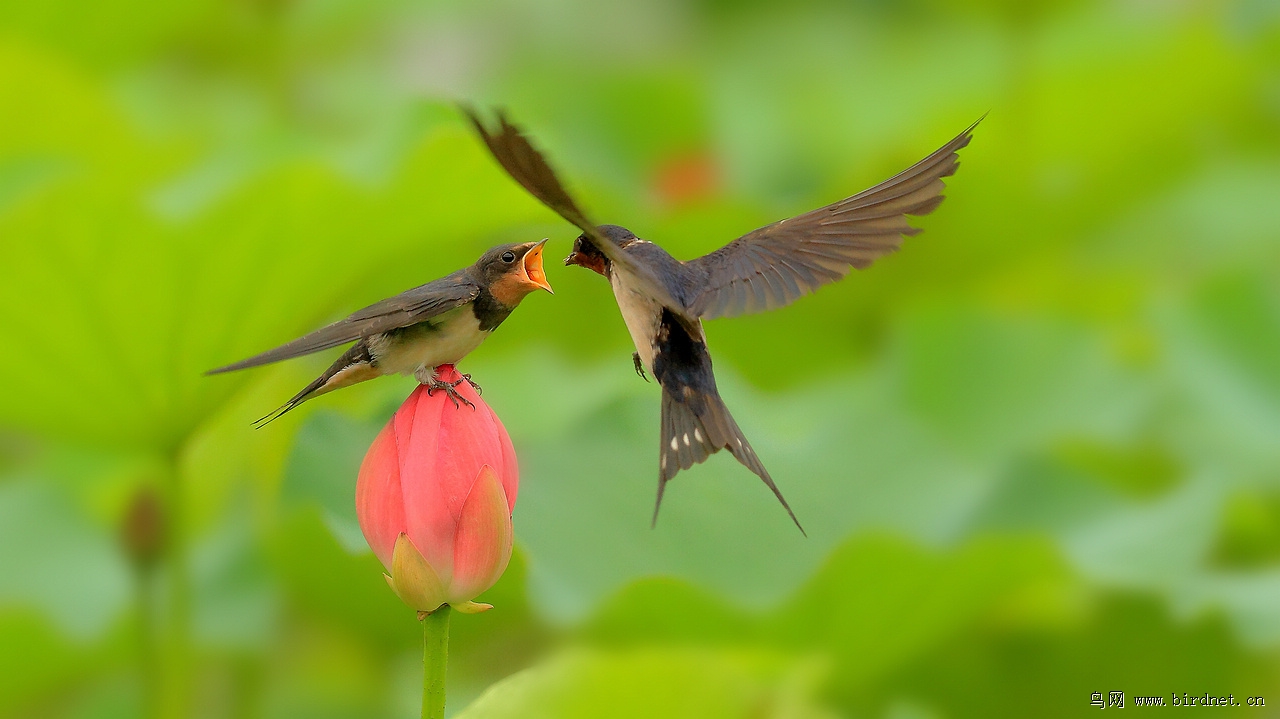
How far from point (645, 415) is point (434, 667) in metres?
0.51

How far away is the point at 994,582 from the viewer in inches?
33.6

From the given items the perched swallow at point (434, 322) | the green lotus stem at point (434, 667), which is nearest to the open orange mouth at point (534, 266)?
the perched swallow at point (434, 322)

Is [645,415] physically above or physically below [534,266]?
above

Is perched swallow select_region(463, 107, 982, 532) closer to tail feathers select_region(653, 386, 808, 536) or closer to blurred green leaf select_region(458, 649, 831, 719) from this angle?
tail feathers select_region(653, 386, 808, 536)

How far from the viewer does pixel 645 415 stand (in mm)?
920

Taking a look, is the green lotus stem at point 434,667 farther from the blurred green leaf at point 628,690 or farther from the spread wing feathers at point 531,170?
the spread wing feathers at point 531,170

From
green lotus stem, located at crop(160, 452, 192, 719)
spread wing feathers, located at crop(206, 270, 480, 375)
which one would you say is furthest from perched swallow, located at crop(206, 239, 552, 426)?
green lotus stem, located at crop(160, 452, 192, 719)

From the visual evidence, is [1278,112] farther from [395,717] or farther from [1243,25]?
[395,717]

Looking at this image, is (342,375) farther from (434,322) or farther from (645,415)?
(645,415)

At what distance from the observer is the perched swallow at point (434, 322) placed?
1.25ft

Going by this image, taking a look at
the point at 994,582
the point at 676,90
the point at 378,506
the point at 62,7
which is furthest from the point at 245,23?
the point at 378,506

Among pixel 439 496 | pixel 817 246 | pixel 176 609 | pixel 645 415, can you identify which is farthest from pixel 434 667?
pixel 645 415

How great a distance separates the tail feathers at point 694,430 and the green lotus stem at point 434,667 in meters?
0.08

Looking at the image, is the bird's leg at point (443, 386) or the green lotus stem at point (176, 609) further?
the green lotus stem at point (176, 609)
